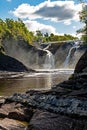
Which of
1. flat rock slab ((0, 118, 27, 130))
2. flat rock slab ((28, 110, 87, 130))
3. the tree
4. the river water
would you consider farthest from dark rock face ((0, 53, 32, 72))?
flat rock slab ((28, 110, 87, 130))

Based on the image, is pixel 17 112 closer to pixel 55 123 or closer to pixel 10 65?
pixel 55 123

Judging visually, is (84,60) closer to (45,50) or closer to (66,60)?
(66,60)

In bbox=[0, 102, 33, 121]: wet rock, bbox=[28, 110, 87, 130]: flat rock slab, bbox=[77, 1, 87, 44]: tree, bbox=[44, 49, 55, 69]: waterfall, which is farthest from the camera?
bbox=[44, 49, 55, 69]: waterfall

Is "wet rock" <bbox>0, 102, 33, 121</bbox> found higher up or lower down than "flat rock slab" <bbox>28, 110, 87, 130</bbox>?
lower down

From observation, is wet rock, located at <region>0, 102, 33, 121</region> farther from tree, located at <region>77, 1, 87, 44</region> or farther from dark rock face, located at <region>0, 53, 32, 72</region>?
dark rock face, located at <region>0, 53, 32, 72</region>

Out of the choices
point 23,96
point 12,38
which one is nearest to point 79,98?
point 23,96

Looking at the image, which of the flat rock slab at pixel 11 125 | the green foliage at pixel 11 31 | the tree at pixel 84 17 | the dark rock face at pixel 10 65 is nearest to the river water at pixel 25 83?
the tree at pixel 84 17

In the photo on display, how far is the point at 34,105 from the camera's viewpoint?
23266 mm

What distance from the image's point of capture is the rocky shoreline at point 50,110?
1791 cm

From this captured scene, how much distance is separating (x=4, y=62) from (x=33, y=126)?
8840cm

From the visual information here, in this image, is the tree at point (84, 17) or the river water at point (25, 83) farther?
the tree at point (84, 17)

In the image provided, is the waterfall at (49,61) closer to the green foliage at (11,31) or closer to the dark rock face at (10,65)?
the green foliage at (11,31)

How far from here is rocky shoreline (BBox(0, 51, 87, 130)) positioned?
17.9 meters

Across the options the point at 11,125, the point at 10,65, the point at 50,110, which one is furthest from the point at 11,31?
the point at 11,125
